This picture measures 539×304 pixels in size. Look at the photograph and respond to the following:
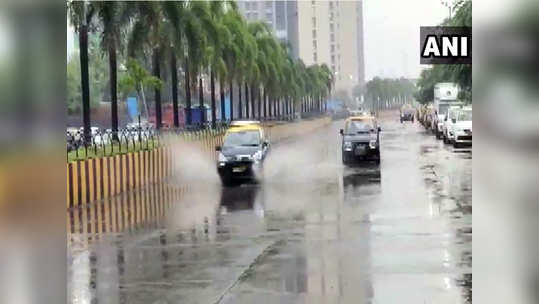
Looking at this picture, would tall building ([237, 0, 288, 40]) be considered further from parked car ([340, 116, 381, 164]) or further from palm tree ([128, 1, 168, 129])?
parked car ([340, 116, 381, 164])

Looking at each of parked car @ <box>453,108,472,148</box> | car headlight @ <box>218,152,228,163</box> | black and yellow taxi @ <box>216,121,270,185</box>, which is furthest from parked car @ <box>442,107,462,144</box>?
car headlight @ <box>218,152,228,163</box>

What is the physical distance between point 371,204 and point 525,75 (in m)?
13.5

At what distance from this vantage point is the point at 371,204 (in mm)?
15742

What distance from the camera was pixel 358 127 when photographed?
29031 millimetres

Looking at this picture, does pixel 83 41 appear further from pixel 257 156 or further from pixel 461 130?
pixel 461 130

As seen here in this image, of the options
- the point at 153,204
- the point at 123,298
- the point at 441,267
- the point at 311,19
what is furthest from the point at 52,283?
the point at 311,19

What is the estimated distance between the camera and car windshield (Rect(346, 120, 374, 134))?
28797 mm

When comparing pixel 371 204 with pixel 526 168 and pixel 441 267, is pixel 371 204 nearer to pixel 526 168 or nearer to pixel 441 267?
pixel 441 267

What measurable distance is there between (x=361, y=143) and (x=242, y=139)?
620cm

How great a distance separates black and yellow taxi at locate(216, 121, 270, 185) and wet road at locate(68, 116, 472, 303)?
4.67 ft

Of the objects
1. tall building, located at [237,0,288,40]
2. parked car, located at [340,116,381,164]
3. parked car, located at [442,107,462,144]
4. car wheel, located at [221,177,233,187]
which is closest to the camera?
car wheel, located at [221,177,233,187]

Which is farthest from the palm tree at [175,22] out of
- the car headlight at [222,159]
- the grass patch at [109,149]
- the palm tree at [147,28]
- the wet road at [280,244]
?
the wet road at [280,244]

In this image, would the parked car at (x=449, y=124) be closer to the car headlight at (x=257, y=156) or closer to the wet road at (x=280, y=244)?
the car headlight at (x=257, y=156)

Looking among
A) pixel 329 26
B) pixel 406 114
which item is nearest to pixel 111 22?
pixel 329 26
